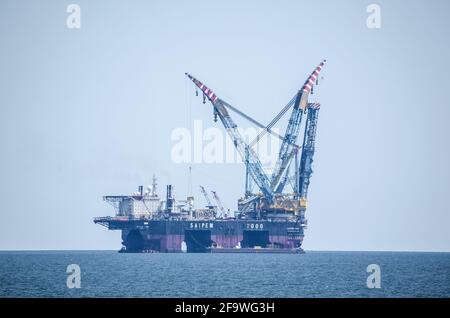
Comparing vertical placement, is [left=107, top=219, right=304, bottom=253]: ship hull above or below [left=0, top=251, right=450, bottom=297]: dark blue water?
above

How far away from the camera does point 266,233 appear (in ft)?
528

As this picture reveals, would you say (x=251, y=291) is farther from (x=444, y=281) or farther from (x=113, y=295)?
(x=444, y=281)

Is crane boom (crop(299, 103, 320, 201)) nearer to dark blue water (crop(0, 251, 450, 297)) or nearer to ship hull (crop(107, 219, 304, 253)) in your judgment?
ship hull (crop(107, 219, 304, 253))

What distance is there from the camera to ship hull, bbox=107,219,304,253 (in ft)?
526

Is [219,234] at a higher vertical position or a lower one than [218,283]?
higher

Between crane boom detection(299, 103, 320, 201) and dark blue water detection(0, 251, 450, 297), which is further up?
crane boom detection(299, 103, 320, 201)

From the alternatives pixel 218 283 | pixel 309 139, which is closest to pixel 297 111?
pixel 309 139

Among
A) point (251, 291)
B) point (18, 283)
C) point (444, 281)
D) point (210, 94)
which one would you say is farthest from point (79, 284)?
point (210, 94)

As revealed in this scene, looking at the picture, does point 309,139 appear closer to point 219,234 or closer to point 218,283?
point 219,234

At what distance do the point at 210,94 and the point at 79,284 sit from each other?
72614 millimetres

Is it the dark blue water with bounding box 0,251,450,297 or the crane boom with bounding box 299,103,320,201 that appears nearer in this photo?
the dark blue water with bounding box 0,251,450,297

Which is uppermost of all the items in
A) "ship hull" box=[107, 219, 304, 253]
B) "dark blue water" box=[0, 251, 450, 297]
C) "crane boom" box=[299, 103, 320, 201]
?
"crane boom" box=[299, 103, 320, 201]

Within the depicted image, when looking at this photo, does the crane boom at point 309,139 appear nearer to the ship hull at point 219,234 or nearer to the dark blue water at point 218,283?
the ship hull at point 219,234

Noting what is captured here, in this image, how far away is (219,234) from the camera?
16150 centimetres
